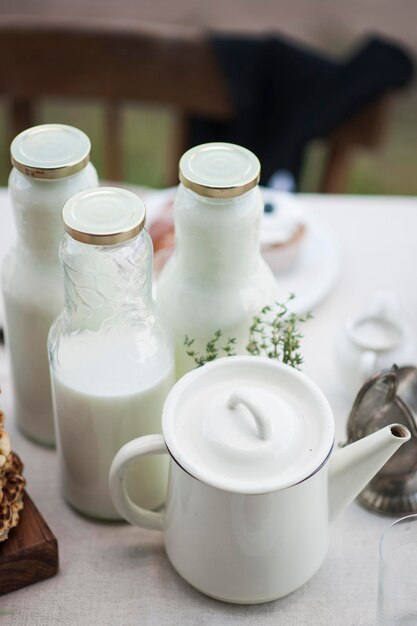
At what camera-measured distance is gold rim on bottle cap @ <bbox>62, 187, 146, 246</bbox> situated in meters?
0.63

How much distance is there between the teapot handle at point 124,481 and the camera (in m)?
0.67

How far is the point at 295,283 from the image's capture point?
42.4 inches

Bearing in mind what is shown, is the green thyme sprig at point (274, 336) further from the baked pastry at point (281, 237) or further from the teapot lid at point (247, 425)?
the baked pastry at point (281, 237)

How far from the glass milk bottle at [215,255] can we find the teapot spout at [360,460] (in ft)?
0.45

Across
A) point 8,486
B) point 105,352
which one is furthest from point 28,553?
point 105,352

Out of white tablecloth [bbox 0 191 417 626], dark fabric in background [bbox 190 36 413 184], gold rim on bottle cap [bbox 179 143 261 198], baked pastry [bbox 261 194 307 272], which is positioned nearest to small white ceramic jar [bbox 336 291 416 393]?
white tablecloth [bbox 0 191 417 626]

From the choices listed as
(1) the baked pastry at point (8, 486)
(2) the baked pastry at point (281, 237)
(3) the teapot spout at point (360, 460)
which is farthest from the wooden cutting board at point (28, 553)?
(2) the baked pastry at point (281, 237)

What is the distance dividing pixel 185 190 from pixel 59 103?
2.08 m

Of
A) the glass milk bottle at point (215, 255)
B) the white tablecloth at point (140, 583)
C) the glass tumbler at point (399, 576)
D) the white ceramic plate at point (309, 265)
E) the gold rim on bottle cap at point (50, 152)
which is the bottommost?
the white tablecloth at point (140, 583)

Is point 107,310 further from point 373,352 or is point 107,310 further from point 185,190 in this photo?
point 373,352

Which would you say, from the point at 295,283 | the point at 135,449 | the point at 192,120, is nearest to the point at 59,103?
the point at 192,120

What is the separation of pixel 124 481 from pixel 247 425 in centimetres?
13

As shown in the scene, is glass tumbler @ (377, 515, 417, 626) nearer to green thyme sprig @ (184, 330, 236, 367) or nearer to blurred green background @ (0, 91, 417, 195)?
green thyme sprig @ (184, 330, 236, 367)

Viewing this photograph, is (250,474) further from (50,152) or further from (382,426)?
(50,152)
